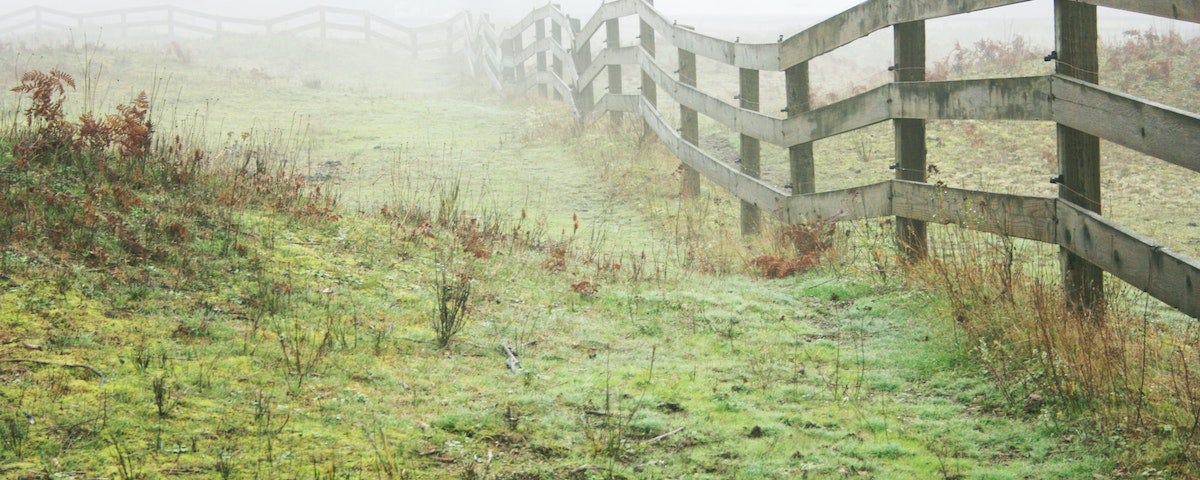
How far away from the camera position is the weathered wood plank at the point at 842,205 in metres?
7.43

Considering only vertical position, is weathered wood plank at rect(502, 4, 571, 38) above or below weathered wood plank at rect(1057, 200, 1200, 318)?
above

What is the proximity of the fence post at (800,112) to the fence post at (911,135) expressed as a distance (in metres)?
1.34

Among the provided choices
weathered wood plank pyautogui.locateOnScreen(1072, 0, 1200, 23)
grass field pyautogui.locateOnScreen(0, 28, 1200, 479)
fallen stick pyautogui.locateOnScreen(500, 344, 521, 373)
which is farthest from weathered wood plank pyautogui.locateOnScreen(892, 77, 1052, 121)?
fallen stick pyautogui.locateOnScreen(500, 344, 521, 373)

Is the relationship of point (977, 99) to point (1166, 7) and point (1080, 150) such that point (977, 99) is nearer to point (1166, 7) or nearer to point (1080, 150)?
point (1080, 150)

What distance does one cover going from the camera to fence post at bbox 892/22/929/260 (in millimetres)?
6895

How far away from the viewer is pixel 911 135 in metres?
7.05

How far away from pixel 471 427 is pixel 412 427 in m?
0.27

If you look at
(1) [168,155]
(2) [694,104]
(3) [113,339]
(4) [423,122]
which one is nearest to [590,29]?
(4) [423,122]

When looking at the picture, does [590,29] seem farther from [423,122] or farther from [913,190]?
[913,190]

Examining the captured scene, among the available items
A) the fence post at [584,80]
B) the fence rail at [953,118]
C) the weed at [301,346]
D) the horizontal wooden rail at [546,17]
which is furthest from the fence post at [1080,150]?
the horizontal wooden rail at [546,17]

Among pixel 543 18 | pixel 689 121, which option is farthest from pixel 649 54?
pixel 543 18

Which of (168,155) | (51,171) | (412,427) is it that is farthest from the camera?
(168,155)

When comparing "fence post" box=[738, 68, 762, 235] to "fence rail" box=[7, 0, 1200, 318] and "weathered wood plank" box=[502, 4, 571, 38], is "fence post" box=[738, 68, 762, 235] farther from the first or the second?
"weathered wood plank" box=[502, 4, 571, 38]

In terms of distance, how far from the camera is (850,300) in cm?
696
